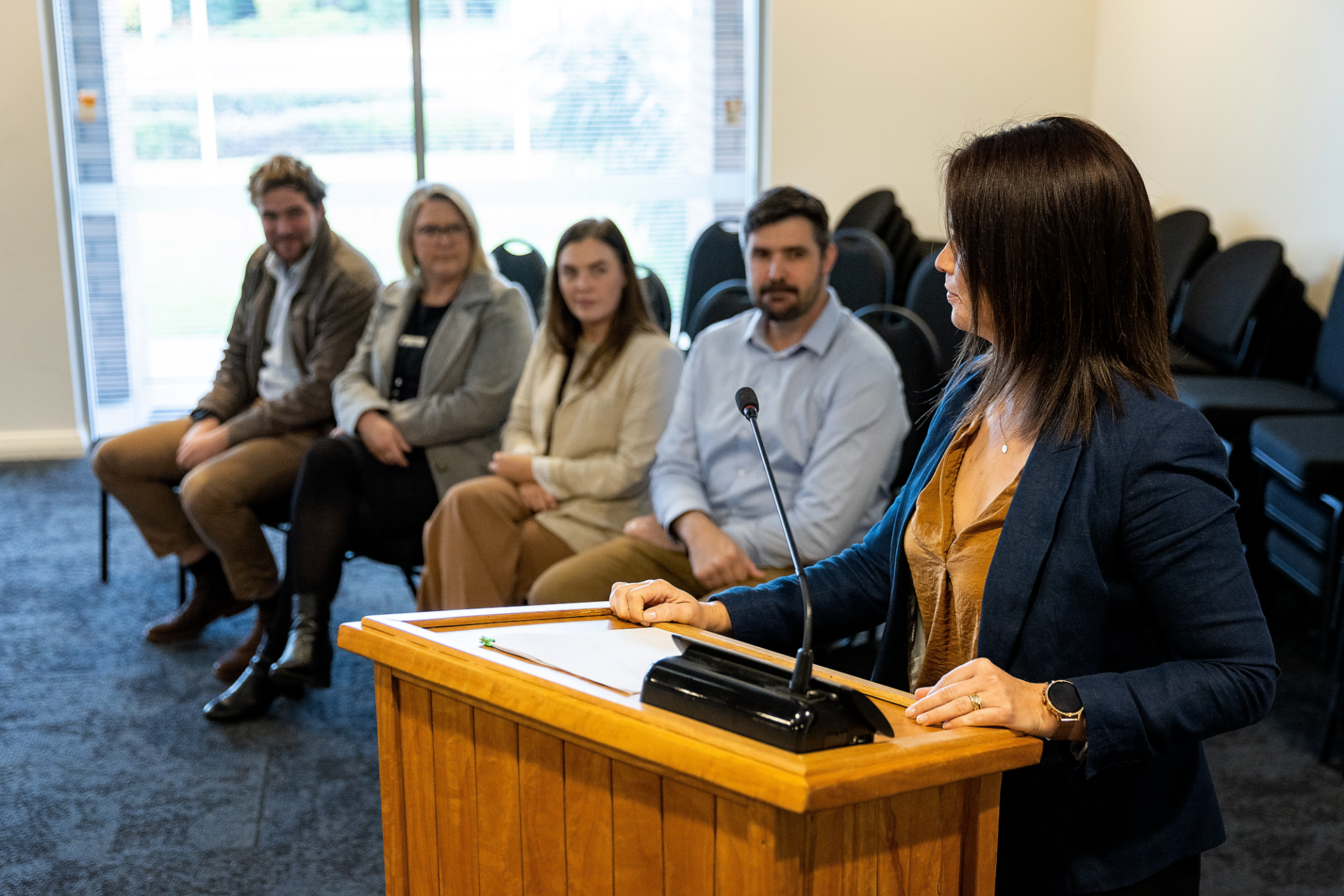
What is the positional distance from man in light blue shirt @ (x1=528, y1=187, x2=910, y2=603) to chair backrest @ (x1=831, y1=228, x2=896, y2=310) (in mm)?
994

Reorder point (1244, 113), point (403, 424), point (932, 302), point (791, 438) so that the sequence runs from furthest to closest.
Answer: point (1244, 113), point (932, 302), point (403, 424), point (791, 438)

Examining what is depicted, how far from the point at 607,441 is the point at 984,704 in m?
1.91

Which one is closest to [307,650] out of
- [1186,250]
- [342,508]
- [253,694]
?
[253,694]

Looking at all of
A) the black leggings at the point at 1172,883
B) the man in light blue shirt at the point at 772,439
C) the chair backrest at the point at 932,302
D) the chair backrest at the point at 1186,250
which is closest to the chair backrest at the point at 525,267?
the chair backrest at the point at 932,302

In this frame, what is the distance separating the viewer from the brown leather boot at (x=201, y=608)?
3312 millimetres

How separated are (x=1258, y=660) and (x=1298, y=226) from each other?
3.59 meters

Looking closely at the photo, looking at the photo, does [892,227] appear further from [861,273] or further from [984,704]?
[984,704]

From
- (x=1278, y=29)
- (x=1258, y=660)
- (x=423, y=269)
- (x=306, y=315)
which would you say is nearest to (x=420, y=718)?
(x=1258, y=660)

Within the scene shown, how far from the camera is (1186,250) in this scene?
13.9 ft

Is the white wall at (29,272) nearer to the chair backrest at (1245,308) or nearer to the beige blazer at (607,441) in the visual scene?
the beige blazer at (607,441)

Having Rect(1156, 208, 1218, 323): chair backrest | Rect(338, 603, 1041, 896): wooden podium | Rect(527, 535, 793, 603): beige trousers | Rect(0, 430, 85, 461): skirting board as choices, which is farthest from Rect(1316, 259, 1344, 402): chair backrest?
Rect(0, 430, 85, 461): skirting board

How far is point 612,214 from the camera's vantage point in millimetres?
6078

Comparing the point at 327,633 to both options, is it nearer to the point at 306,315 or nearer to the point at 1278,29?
the point at 306,315

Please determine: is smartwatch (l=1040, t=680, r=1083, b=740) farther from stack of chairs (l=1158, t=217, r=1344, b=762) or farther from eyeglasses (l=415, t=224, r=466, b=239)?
eyeglasses (l=415, t=224, r=466, b=239)
